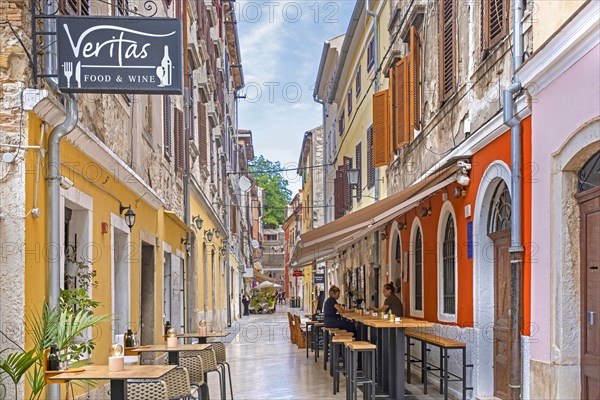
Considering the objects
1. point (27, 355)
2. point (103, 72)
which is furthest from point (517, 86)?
point (27, 355)

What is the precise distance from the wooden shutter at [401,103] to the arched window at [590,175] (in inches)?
280

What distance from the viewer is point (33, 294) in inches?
250

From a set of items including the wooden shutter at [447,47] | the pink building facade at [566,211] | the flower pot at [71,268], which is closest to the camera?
the pink building facade at [566,211]

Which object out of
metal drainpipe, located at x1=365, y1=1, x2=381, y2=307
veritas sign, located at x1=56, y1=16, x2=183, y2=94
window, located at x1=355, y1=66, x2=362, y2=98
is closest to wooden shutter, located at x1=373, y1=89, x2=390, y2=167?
metal drainpipe, located at x1=365, y1=1, x2=381, y2=307

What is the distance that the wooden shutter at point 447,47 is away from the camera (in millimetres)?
11336

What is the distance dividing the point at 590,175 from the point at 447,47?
5.21 meters

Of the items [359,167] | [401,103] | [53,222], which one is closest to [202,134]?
[359,167]

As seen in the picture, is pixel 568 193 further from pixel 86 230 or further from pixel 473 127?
pixel 86 230

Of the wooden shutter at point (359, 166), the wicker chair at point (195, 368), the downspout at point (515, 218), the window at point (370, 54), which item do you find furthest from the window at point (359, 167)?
the wicker chair at point (195, 368)

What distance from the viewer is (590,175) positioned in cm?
689

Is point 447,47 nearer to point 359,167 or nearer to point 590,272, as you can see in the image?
point 590,272

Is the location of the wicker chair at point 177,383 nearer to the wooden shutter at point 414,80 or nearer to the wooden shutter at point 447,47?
the wooden shutter at point 447,47

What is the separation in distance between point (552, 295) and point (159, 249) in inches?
324

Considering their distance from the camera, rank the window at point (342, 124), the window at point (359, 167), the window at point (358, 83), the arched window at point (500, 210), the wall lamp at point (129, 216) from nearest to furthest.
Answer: the arched window at point (500, 210) < the wall lamp at point (129, 216) < the window at point (359, 167) < the window at point (358, 83) < the window at point (342, 124)
